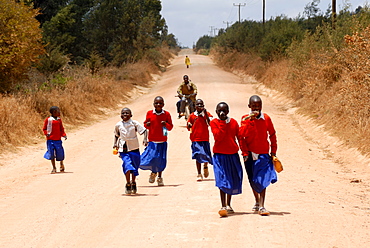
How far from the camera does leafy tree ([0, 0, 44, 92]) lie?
66.0 feet

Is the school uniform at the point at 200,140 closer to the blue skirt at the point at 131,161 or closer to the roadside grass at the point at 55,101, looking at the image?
the blue skirt at the point at 131,161

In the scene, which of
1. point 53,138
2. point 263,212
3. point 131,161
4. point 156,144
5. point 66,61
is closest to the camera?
point 263,212

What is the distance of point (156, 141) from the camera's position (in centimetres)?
1109

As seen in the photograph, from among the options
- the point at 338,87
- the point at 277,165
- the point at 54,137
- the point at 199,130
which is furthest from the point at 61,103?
the point at 277,165

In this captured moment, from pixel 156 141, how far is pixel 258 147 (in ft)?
11.7

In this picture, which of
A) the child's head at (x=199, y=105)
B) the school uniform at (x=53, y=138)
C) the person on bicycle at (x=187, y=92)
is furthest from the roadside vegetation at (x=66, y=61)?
the child's head at (x=199, y=105)

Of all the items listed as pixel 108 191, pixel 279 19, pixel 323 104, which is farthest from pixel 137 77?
pixel 108 191

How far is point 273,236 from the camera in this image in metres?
6.68

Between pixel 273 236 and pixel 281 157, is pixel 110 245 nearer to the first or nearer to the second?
pixel 273 236

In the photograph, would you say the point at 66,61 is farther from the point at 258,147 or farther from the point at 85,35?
the point at 258,147

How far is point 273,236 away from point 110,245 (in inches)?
77.5

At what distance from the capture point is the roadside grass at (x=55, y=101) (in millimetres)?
17377

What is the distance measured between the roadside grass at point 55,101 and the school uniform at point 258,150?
983cm

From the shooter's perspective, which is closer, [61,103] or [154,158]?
[154,158]
